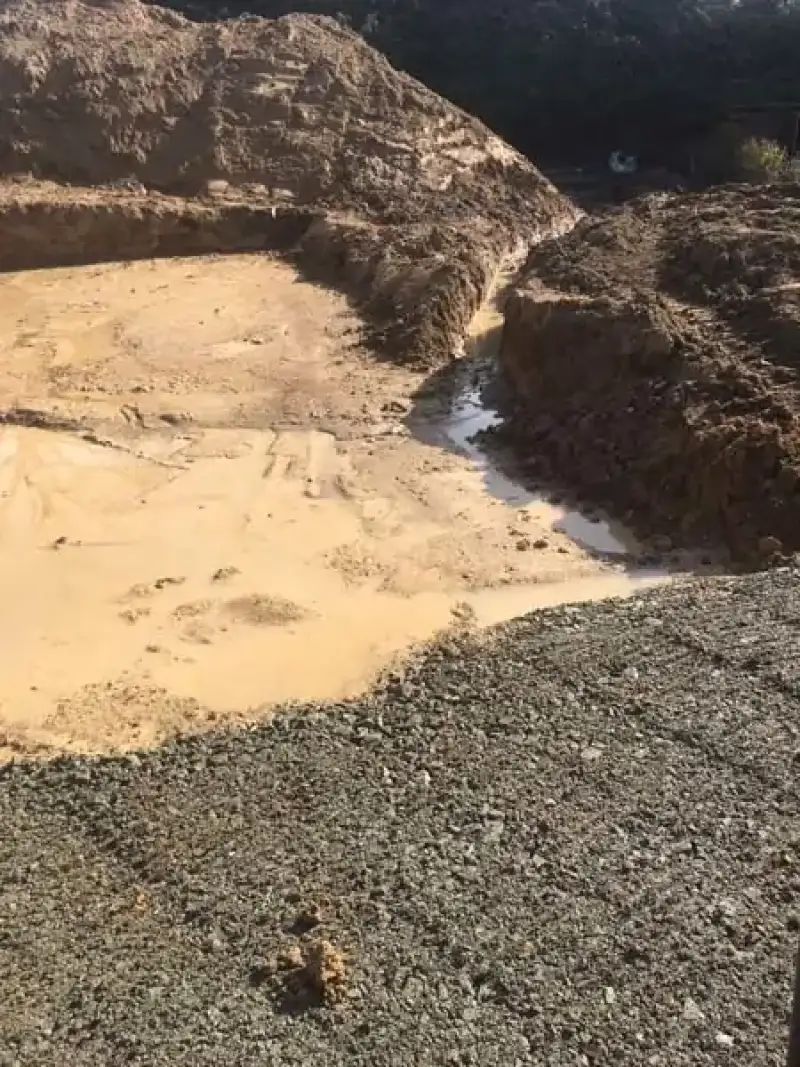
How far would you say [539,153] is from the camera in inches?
969

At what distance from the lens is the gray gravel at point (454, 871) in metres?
4.65

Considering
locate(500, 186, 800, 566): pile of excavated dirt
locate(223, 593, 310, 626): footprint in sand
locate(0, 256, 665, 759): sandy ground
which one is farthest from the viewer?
locate(500, 186, 800, 566): pile of excavated dirt

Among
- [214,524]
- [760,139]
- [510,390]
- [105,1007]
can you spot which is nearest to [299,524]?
[214,524]

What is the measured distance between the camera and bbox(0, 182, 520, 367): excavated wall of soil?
14.9 m

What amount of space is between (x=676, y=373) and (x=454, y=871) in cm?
687

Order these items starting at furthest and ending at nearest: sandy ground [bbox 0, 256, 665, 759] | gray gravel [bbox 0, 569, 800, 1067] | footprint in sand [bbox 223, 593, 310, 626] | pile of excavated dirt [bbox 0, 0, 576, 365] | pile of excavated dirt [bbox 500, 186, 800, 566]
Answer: pile of excavated dirt [bbox 0, 0, 576, 365] → pile of excavated dirt [bbox 500, 186, 800, 566] → footprint in sand [bbox 223, 593, 310, 626] → sandy ground [bbox 0, 256, 665, 759] → gray gravel [bbox 0, 569, 800, 1067]

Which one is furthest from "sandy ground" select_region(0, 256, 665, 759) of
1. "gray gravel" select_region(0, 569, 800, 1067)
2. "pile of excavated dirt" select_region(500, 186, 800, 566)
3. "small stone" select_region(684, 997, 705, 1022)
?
"small stone" select_region(684, 997, 705, 1022)

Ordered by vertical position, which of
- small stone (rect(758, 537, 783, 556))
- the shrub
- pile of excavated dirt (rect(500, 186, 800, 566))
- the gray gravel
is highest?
the shrub

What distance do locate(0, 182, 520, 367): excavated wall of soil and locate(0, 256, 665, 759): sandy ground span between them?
0.99 m

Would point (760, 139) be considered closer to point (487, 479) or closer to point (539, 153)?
point (539, 153)

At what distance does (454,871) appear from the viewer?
215 inches

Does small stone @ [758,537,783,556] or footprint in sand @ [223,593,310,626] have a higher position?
small stone @ [758,537,783,556]

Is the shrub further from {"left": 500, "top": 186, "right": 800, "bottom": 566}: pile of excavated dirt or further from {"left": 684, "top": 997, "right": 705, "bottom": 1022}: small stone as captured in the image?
{"left": 684, "top": 997, "right": 705, "bottom": 1022}: small stone

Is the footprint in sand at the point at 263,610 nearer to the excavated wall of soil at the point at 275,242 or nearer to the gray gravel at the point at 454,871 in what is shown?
the gray gravel at the point at 454,871
